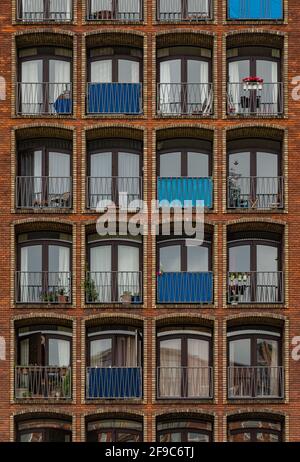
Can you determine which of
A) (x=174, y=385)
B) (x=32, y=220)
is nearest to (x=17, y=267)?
(x=32, y=220)

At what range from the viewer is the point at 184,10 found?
61.6 metres

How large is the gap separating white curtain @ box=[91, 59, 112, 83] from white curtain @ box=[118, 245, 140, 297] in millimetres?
5366

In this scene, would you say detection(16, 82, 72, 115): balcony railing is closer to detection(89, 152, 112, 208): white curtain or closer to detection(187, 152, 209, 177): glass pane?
detection(89, 152, 112, 208): white curtain

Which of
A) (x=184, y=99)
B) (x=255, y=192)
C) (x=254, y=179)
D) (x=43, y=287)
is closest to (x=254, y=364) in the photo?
(x=255, y=192)

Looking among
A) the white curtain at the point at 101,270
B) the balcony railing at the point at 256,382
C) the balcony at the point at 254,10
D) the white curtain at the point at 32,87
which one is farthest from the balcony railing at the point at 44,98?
the balcony railing at the point at 256,382

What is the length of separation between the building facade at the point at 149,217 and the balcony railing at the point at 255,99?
0.05m

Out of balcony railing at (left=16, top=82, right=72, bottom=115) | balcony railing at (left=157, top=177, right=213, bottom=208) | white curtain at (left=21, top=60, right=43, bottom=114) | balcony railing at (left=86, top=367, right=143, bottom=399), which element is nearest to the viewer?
balcony railing at (left=86, top=367, right=143, bottom=399)

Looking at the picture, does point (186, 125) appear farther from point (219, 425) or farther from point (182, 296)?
point (219, 425)

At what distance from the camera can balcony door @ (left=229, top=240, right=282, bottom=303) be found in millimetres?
60375

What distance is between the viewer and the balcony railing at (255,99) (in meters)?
61.1

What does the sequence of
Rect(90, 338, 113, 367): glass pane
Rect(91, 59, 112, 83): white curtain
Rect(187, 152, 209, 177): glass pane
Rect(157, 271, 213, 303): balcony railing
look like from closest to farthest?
Rect(157, 271, 213, 303): balcony railing
Rect(90, 338, 113, 367): glass pane
Rect(187, 152, 209, 177): glass pane
Rect(91, 59, 112, 83): white curtain

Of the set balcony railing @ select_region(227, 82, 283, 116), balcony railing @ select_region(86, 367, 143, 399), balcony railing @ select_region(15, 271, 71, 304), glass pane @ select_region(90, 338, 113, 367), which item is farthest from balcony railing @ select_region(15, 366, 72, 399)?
balcony railing @ select_region(227, 82, 283, 116)

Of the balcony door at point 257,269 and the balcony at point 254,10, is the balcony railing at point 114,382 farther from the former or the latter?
the balcony at point 254,10

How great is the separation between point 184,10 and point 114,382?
11993 millimetres
